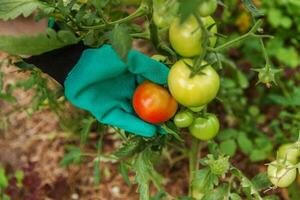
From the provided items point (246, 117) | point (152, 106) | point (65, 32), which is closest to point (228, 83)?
point (246, 117)

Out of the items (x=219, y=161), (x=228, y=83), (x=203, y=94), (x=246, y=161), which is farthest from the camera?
(x=246, y=161)

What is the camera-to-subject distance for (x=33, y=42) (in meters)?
1.05

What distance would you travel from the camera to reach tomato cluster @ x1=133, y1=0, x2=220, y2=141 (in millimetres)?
968

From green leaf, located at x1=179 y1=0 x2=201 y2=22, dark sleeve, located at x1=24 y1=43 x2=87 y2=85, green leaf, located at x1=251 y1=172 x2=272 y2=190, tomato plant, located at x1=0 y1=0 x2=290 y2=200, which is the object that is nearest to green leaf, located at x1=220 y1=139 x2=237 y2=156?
tomato plant, located at x1=0 y1=0 x2=290 y2=200

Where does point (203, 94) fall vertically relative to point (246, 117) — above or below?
above

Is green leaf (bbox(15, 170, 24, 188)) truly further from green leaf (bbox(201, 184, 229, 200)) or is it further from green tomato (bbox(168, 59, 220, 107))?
green tomato (bbox(168, 59, 220, 107))

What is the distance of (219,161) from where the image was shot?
127 centimetres

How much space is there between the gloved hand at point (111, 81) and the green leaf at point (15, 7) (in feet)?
0.47

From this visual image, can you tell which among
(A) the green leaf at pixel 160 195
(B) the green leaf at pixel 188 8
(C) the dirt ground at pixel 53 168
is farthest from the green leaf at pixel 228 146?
(B) the green leaf at pixel 188 8

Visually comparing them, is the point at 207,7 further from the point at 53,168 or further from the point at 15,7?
the point at 53,168

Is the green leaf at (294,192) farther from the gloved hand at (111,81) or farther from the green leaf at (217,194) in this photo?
the gloved hand at (111,81)

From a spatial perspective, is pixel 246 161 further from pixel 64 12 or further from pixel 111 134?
pixel 64 12

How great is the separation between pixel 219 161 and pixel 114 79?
0.31 metres

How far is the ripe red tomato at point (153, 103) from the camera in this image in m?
1.15
